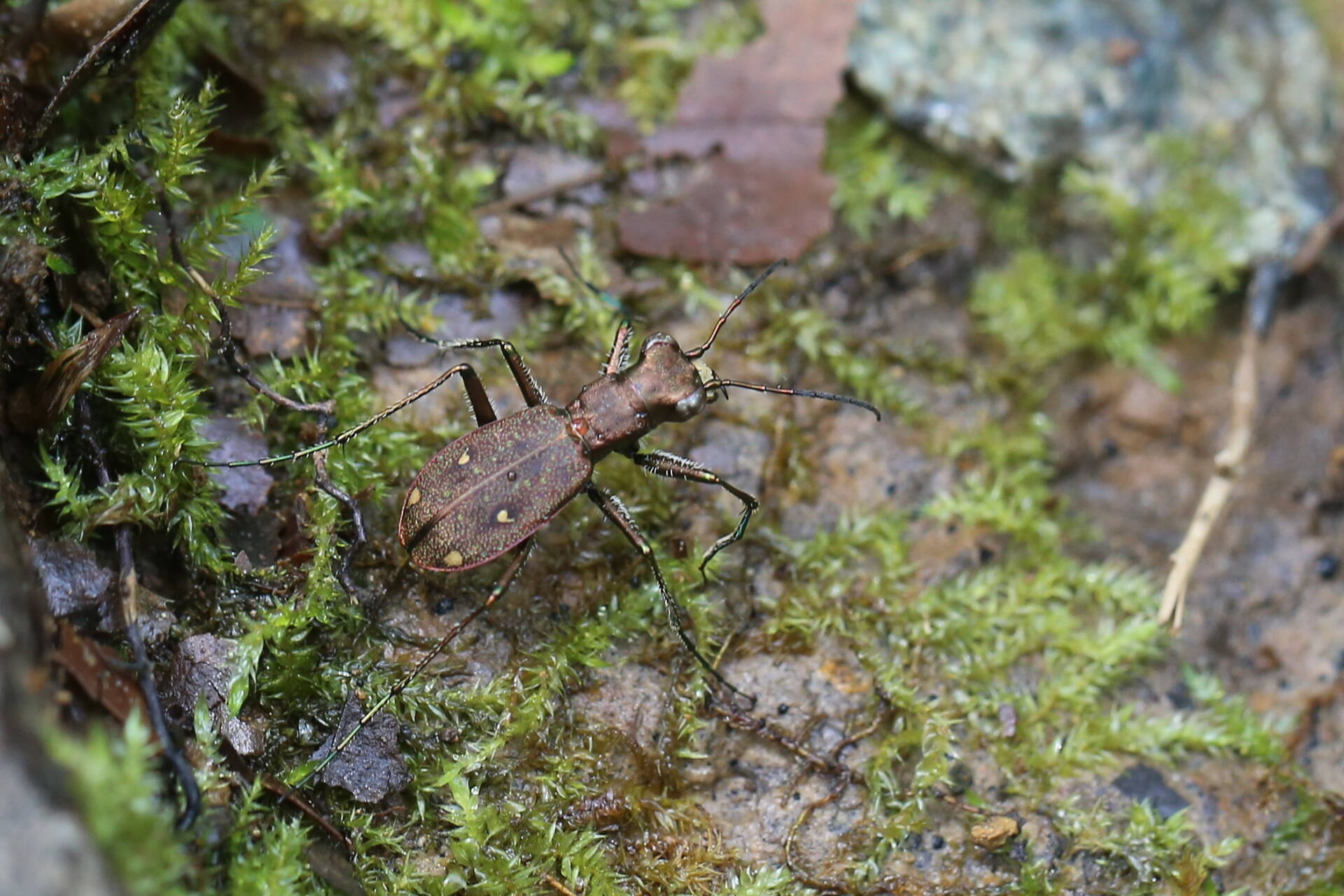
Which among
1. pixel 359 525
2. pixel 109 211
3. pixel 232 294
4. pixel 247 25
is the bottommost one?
pixel 359 525

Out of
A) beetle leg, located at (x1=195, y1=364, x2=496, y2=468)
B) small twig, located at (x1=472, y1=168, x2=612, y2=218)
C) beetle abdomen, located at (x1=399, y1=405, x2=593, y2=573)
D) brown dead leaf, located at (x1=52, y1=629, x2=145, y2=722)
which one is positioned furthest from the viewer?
small twig, located at (x1=472, y1=168, x2=612, y2=218)

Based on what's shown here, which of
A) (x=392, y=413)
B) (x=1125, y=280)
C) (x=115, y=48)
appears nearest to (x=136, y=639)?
(x=392, y=413)

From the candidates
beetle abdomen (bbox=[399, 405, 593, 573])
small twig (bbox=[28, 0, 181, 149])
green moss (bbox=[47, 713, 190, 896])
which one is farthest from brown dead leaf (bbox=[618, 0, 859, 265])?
green moss (bbox=[47, 713, 190, 896])

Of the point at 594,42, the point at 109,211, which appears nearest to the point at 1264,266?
the point at 594,42

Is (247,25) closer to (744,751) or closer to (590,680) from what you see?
(590,680)

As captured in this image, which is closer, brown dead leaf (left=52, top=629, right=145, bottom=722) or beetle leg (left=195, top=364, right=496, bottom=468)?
brown dead leaf (left=52, top=629, right=145, bottom=722)

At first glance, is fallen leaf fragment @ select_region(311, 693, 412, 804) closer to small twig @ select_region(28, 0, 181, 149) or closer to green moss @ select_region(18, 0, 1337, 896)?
green moss @ select_region(18, 0, 1337, 896)
